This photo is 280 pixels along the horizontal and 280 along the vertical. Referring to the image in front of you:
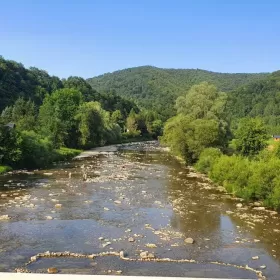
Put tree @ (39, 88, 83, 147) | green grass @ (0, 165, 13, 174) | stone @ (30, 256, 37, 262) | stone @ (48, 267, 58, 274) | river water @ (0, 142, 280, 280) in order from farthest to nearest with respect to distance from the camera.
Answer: tree @ (39, 88, 83, 147) → green grass @ (0, 165, 13, 174) → stone @ (30, 256, 37, 262) → river water @ (0, 142, 280, 280) → stone @ (48, 267, 58, 274)

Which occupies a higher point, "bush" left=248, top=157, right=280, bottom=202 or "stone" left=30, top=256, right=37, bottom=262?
"bush" left=248, top=157, right=280, bottom=202

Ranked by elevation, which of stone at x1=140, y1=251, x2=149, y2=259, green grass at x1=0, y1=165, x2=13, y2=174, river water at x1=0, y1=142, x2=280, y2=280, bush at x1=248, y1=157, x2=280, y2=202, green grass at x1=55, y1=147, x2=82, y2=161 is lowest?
green grass at x1=55, y1=147, x2=82, y2=161

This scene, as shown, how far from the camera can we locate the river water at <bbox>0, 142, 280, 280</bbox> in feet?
59.8

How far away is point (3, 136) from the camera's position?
49500mm

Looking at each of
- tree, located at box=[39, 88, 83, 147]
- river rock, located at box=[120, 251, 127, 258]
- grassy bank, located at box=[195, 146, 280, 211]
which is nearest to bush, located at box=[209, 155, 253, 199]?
grassy bank, located at box=[195, 146, 280, 211]

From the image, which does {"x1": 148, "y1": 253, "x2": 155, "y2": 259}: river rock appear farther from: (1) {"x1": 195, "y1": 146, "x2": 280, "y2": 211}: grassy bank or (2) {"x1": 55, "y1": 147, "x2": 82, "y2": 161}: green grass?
(2) {"x1": 55, "y1": 147, "x2": 82, "y2": 161}: green grass

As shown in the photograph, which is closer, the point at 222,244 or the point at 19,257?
the point at 19,257

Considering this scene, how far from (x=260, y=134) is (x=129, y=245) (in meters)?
38.7

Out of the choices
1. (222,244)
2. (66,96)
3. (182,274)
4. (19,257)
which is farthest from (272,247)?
(66,96)

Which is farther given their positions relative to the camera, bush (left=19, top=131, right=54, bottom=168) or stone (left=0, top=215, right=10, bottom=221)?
bush (left=19, top=131, right=54, bottom=168)

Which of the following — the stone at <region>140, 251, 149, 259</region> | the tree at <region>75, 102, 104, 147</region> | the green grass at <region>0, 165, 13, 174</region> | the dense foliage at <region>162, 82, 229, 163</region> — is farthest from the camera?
the tree at <region>75, 102, 104, 147</region>

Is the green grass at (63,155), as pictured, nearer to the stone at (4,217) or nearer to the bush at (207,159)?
the bush at (207,159)

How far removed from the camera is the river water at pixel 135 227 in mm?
18219

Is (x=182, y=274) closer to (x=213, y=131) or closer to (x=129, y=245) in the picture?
(x=129, y=245)
